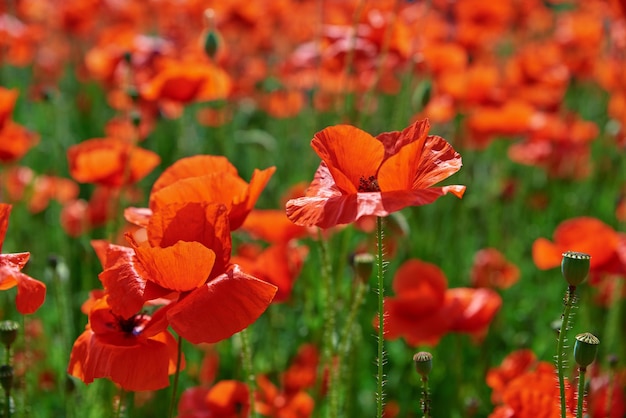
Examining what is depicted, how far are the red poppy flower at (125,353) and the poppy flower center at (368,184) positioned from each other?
35 cm

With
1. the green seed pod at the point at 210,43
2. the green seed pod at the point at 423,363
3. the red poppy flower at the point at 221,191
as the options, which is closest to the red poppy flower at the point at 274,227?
the green seed pod at the point at 210,43

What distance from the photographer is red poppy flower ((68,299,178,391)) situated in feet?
4.06

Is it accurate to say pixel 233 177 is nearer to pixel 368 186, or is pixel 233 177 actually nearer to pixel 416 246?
pixel 368 186

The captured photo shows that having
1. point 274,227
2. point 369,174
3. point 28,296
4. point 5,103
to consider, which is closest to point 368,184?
point 369,174

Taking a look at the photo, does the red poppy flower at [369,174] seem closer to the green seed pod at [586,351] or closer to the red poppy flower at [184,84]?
the green seed pod at [586,351]

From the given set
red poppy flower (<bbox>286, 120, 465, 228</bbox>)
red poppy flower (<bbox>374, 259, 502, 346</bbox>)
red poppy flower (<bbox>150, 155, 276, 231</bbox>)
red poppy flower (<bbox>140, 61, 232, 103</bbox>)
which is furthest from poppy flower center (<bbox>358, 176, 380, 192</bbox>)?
red poppy flower (<bbox>140, 61, 232, 103</bbox>)

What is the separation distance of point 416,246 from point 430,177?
5.85ft

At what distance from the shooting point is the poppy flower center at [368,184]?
4.23 ft

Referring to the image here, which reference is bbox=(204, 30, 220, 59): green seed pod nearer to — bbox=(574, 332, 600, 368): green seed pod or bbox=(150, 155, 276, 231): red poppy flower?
bbox=(150, 155, 276, 231): red poppy flower

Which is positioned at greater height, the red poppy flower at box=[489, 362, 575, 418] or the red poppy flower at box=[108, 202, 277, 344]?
the red poppy flower at box=[108, 202, 277, 344]

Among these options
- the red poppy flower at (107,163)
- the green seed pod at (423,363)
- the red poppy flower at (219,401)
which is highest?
the red poppy flower at (107,163)

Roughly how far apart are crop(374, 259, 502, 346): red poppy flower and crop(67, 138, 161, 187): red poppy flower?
70 cm

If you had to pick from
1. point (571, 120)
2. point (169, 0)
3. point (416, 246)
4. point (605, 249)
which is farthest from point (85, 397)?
point (169, 0)

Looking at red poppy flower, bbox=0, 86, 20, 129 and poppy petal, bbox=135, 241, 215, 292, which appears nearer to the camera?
poppy petal, bbox=135, 241, 215, 292
